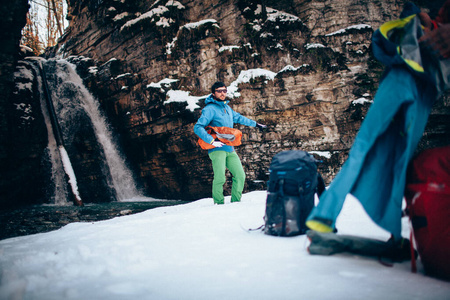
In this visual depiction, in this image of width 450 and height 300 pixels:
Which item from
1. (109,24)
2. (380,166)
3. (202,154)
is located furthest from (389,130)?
(109,24)

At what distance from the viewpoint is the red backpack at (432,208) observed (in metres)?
1.29

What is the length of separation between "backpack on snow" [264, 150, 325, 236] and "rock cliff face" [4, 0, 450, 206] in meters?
7.23

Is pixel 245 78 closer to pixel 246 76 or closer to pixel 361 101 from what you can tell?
pixel 246 76

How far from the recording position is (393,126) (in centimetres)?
154

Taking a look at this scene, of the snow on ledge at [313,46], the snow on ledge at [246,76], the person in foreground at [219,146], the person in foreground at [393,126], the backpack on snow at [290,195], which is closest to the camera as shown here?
the person in foreground at [393,126]

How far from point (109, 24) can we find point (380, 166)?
14925 mm

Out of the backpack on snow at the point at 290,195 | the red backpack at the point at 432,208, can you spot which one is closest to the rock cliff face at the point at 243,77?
the backpack on snow at the point at 290,195

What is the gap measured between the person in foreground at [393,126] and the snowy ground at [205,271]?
29 centimetres

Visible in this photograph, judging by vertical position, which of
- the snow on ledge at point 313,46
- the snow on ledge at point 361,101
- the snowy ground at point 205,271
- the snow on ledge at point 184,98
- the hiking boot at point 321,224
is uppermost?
the snow on ledge at point 313,46

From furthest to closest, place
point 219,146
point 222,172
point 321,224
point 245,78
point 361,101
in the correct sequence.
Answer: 1. point 245,78
2. point 361,101
3. point 222,172
4. point 219,146
5. point 321,224

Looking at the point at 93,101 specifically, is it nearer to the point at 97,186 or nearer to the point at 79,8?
the point at 97,186

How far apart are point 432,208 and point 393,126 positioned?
53cm

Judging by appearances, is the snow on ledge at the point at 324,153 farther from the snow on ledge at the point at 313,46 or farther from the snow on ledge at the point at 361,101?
the snow on ledge at the point at 313,46

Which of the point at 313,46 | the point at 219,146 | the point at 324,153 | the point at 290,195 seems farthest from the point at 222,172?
the point at 313,46
